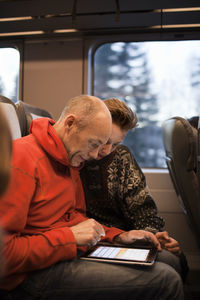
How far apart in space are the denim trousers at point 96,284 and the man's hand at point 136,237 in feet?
1.22

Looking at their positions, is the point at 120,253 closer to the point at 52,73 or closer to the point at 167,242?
the point at 167,242

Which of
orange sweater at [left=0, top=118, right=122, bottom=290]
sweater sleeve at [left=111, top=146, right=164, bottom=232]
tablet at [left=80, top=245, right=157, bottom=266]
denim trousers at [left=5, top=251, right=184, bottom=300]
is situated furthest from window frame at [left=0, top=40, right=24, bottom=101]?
denim trousers at [left=5, top=251, right=184, bottom=300]

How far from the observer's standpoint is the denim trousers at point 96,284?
1083 mm

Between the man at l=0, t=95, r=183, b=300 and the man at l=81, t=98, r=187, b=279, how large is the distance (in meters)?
0.42

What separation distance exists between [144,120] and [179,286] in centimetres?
228

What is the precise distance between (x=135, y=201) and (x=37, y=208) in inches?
28.1

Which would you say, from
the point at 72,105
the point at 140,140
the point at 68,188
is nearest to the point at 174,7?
the point at 140,140

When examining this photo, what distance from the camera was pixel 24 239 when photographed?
3.40 ft

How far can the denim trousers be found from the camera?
3.55ft

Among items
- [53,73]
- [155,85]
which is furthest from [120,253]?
[53,73]

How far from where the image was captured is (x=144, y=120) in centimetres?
324

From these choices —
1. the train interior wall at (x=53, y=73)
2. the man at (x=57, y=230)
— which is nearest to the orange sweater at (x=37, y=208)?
the man at (x=57, y=230)

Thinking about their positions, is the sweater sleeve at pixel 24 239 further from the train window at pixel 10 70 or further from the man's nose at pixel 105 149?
the train window at pixel 10 70

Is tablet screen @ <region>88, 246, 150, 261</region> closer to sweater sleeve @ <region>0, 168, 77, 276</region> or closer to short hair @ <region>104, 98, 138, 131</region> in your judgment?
sweater sleeve @ <region>0, 168, 77, 276</region>
